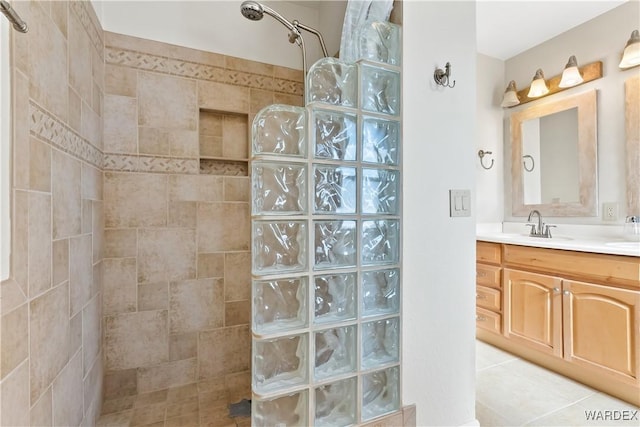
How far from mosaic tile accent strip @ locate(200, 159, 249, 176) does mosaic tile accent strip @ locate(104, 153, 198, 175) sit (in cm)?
9

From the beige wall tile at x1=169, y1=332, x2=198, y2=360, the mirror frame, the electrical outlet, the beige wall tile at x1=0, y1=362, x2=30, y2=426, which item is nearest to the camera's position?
the beige wall tile at x1=0, y1=362, x2=30, y2=426

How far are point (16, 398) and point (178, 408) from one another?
949 mm

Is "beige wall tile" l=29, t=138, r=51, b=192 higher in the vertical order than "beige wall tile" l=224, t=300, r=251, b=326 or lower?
higher

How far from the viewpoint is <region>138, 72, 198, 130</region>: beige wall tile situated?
1.59 meters

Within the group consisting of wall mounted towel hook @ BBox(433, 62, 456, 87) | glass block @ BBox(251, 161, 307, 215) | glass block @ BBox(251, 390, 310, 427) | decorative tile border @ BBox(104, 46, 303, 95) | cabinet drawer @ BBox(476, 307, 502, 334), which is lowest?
cabinet drawer @ BBox(476, 307, 502, 334)

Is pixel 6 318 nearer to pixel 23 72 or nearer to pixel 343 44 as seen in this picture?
pixel 23 72

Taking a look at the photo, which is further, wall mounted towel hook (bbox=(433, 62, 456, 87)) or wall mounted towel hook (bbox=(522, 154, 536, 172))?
wall mounted towel hook (bbox=(522, 154, 536, 172))

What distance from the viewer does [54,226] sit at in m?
0.96

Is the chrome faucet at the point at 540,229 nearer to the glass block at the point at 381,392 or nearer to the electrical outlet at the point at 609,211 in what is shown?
the electrical outlet at the point at 609,211

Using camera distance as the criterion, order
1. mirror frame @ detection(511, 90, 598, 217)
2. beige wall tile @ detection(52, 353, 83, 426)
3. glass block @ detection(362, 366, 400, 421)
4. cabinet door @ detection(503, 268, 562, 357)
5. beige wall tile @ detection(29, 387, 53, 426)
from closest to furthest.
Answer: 1. beige wall tile @ detection(29, 387, 53, 426)
2. beige wall tile @ detection(52, 353, 83, 426)
3. glass block @ detection(362, 366, 400, 421)
4. cabinet door @ detection(503, 268, 562, 357)
5. mirror frame @ detection(511, 90, 598, 217)

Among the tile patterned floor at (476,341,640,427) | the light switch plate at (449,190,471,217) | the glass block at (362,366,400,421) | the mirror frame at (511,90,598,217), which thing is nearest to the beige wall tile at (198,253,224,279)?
the glass block at (362,366,400,421)

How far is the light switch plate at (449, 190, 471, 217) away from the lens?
1244mm

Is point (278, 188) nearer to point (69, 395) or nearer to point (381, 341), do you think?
point (381, 341)

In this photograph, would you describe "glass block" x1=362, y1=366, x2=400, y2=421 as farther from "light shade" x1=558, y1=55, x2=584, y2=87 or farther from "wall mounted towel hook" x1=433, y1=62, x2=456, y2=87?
"light shade" x1=558, y1=55, x2=584, y2=87
